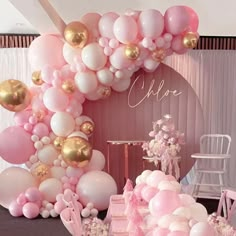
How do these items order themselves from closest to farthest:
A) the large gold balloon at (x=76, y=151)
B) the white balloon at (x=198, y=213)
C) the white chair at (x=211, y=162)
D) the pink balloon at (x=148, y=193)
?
1. the white balloon at (x=198, y=213)
2. the pink balloon at (x=148, y=193)
3. the large gold balloon at (x=76, y=151)
4. the white chair at (x=211, y=162)

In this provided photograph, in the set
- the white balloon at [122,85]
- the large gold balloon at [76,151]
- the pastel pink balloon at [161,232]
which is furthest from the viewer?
the white balloon at [122,85]

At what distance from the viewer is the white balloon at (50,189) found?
4.04 meters

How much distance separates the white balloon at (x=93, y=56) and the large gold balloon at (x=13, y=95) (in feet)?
2.33

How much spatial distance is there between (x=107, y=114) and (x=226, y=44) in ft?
6.31

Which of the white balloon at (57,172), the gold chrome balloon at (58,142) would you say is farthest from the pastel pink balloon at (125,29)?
the white balloon at (57,172)

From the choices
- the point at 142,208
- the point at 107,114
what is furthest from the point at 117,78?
the point at 142,208

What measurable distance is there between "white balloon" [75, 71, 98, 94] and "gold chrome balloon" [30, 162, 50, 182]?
2.89ft

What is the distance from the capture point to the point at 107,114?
4703 mm

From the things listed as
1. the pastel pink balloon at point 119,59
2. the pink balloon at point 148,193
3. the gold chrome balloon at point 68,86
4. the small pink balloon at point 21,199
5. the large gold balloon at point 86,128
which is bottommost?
the small pink balloon at point 21,199

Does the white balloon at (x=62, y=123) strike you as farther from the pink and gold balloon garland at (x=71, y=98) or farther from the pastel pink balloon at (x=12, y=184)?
the pastel pink balloon at (x=12, y=184)

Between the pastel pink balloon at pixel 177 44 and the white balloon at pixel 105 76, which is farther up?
the pastel pink balloon at pixel 177 44

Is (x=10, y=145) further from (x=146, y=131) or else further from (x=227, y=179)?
(x=227, y=179)

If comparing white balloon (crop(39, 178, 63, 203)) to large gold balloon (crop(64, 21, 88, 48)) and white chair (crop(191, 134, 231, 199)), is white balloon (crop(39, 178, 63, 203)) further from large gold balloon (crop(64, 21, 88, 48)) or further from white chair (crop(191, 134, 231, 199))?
white chair (crop(191, 134, 231, 199))

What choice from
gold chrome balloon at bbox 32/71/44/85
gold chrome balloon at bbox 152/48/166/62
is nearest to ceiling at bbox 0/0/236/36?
gold chrome balloon at bbox 32/71/44/85
